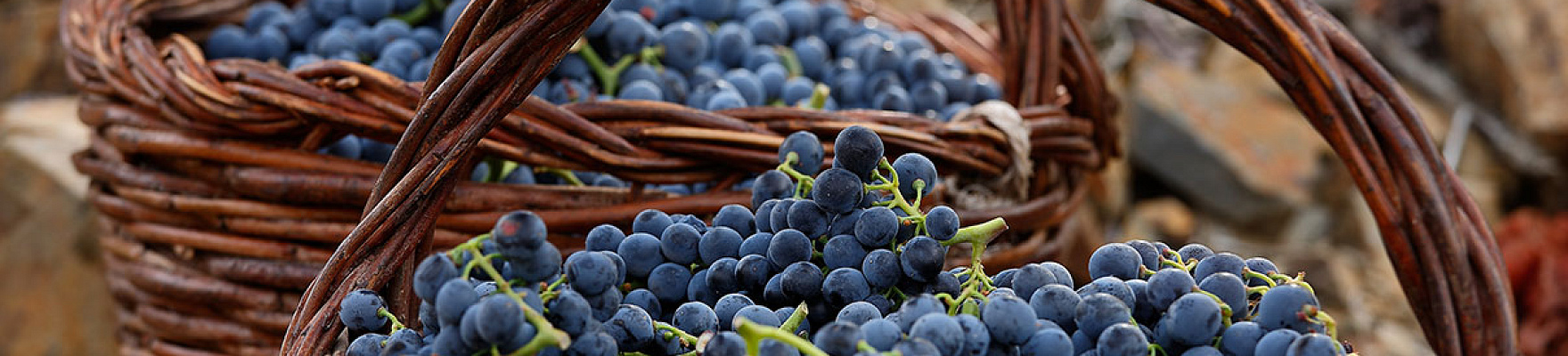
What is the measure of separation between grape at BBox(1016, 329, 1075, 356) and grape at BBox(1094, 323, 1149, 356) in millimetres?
13

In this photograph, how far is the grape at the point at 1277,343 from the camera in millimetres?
431

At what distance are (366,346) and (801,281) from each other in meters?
0.19

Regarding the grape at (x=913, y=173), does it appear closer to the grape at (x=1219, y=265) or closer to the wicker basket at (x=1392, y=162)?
the grape at (x=1219, y=265)

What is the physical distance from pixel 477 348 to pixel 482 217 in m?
0.32

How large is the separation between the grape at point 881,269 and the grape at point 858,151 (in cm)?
4

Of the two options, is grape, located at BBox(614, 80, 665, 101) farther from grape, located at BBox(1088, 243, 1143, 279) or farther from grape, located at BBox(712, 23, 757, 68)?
grape, located at BBox(1088, 243, 1143, 279)

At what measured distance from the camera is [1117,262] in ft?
1.65

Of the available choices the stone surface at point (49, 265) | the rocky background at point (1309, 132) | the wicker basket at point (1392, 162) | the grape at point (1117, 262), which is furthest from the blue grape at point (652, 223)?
the rocky background at point (1309, 132)

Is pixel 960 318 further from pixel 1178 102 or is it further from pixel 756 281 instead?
pixel 1178 102

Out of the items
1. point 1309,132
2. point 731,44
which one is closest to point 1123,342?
point 731,44

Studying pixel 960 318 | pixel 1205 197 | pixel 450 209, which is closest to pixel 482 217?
pixel 450 209

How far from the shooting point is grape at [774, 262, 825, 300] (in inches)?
19.2

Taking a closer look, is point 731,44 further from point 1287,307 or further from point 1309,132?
point 1309,132

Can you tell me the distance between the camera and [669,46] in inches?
36.1
